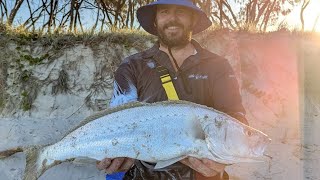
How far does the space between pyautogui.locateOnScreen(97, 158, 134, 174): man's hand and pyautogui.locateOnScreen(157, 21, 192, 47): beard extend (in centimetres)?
99

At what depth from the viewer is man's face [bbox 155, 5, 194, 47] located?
3.69m

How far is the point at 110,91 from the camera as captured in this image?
24.9 ft

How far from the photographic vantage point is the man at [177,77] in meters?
3.40

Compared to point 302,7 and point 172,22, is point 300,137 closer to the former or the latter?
point 172,22

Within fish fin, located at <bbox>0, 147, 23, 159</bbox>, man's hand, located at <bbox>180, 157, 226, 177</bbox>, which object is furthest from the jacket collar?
fish fin, located at <bbox>0, 147, 23, 159</bbox>

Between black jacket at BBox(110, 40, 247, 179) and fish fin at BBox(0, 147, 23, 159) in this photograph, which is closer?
black jacket at BBox(110, 40, 247, 179)

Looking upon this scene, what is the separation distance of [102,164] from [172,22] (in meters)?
1.23

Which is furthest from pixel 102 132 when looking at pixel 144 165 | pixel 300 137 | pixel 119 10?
pixel 119 10

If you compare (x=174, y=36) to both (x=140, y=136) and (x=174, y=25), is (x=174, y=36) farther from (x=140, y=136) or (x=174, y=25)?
(x=140, y=136)

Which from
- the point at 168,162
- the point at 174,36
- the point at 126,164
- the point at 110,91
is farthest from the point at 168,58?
the point at 110,91

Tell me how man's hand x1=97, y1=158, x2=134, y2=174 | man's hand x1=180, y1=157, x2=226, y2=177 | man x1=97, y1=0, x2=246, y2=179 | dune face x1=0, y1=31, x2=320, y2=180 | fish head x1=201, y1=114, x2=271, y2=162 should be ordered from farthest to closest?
dune face x1=0, y1=31, x2=320, y2=180 < man x1=97, y1=0, x2=246, y2=179 < man's hand x1=97, y1=158, x2=134, y2=174 < man's hand x1=180, y1=157, x2=226, y2=177 < fish head x1=201, y1=114, x2=271, y2=162

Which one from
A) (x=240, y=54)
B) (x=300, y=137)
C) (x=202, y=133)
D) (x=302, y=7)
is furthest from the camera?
(x=302, y=7)

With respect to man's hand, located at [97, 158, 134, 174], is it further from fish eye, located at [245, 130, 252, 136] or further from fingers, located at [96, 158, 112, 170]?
fish eye, located at [245, 130, 252, 136]

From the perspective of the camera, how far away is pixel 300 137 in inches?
295
